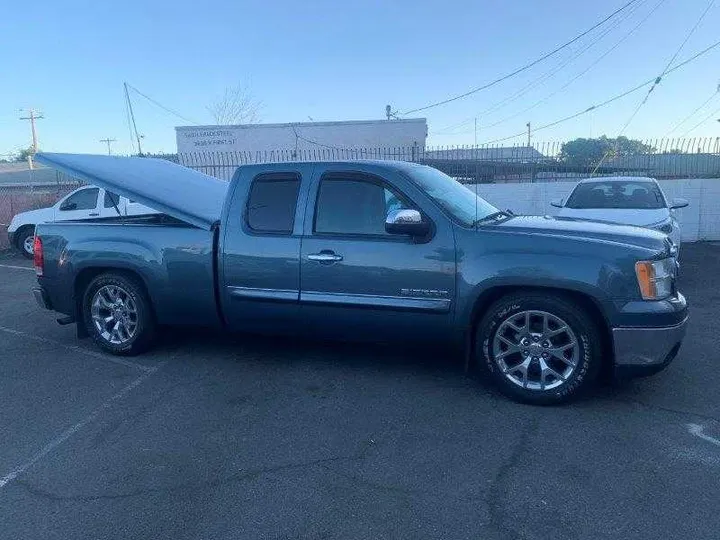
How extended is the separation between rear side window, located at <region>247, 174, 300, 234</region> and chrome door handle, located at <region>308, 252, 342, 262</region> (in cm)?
32

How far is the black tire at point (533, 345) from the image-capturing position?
14.8ft

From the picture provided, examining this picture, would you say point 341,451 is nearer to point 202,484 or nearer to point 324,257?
point 202,484

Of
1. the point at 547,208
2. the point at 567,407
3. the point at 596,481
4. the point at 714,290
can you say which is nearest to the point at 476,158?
the point at 547,208

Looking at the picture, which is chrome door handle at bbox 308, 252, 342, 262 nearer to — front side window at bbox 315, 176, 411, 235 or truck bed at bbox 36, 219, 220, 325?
front side window at bbox 315, 176, 411, 235

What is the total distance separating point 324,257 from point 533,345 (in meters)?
1.75

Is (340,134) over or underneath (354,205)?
over

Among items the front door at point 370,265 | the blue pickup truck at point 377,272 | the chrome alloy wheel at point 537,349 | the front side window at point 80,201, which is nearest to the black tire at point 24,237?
the front side window at point 80,201

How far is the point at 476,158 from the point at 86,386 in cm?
1204

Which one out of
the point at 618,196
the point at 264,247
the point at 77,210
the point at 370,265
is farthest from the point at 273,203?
the point at 77,210

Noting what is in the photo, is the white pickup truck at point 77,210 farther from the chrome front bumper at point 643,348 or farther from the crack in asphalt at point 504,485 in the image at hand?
the chrome front bumper at point 643,348

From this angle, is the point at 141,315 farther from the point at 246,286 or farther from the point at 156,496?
the point at 156,496

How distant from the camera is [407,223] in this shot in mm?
4734

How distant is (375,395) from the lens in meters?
4.95

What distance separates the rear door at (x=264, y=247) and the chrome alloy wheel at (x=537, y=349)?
1.74 m
